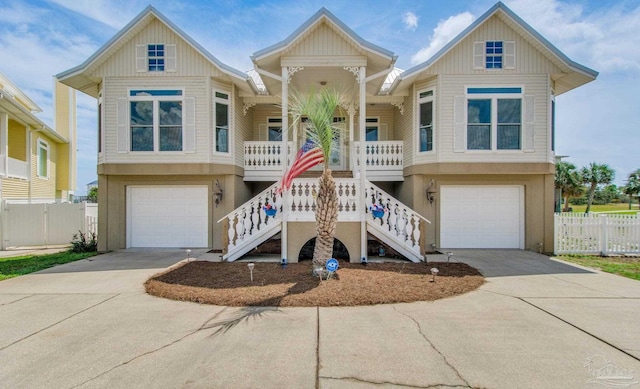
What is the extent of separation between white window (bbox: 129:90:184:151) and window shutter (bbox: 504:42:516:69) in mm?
11066

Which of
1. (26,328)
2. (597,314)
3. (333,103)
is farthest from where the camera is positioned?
(333,103)

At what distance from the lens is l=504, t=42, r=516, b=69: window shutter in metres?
10.5

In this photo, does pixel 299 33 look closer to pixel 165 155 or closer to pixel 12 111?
pixel 165 155

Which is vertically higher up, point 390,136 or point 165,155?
point 390,136

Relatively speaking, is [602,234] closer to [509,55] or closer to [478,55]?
[509,55]

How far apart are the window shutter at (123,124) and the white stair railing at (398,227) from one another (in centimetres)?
843

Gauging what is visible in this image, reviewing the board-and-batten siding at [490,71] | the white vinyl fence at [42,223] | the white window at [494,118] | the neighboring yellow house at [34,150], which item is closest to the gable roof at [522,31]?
the board-and-batten siding at [490,71]

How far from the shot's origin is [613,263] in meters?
9.08

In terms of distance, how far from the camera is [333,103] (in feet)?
20.9

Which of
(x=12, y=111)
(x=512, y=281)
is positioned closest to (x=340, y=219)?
(x=512, y=281)

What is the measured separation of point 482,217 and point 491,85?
4491mm

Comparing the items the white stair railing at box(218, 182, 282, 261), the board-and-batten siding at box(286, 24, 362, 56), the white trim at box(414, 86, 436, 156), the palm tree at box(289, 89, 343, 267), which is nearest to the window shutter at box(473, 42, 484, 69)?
the white trim at box(414, 86, 436, 156)

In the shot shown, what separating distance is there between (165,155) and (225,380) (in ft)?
30.7

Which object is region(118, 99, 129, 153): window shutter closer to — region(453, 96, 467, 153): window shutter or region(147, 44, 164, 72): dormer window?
region(147, 44, 164, 72): dormer window
